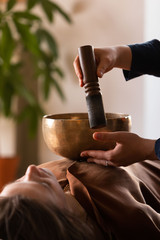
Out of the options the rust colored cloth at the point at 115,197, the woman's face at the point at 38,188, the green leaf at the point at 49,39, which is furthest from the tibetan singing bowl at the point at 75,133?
the green leaf at the point at 49,39

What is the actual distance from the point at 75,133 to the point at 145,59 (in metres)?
0.45

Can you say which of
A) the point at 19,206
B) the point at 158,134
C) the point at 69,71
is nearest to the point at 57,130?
the point at 19,206

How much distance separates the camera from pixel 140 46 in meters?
1.45

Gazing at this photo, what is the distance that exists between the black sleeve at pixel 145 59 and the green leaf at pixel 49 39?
1.59 m

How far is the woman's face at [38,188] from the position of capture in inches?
37.2

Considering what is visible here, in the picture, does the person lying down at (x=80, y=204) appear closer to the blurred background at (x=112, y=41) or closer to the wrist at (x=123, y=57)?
the wrist at (x=123, y=57)

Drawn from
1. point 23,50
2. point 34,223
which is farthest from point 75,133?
point 23,50

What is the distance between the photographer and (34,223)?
0.86m

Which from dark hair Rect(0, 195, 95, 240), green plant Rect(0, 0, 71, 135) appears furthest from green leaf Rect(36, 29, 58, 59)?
dark hair Rect(0, 195, 95, 240)

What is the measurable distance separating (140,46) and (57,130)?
0.49m

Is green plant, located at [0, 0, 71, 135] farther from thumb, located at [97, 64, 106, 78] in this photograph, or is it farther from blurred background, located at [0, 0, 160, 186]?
thumb, located at [97, 64, 106, 78]

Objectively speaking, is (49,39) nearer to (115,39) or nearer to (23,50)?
(23,50)

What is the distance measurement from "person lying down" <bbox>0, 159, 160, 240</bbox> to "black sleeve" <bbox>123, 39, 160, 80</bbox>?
383 millimetres

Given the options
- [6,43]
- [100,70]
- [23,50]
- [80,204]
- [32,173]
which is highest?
[23,50]
